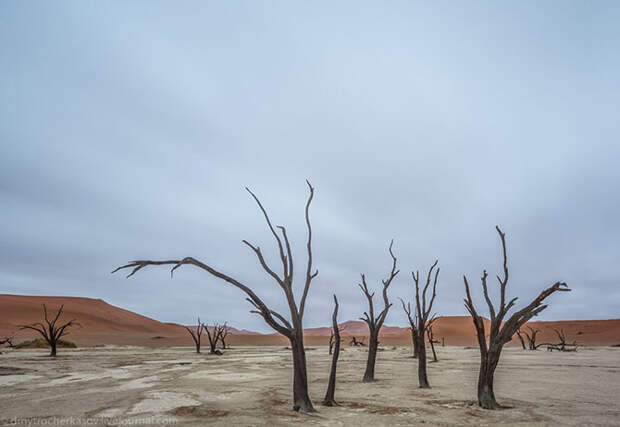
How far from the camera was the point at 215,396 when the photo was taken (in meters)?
9.18

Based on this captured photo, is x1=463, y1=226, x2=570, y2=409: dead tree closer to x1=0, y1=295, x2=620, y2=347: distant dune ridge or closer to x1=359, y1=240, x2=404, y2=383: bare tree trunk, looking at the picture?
x1=359, y1=240, x2=404, y2=383: bare tree trunk

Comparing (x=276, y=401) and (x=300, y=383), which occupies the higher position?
(x=300, y=383)

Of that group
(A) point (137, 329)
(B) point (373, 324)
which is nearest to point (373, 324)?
(B) point (373, 324)

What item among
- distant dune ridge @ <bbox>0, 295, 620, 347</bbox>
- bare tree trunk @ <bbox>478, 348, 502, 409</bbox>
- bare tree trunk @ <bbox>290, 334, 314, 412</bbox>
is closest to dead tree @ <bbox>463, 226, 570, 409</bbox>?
bare tree trunk @ <bbox>478, 348, 502, 409</bbox>

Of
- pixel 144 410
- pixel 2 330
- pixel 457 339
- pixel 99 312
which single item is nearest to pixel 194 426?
pixel 144 410

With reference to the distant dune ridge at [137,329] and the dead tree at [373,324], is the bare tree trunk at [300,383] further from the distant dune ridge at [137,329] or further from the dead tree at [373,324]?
the distant dune ridge at [137,329]

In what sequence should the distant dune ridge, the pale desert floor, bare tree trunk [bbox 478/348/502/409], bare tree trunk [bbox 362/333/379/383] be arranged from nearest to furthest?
the pale desert floor → bare tree trunk [bbox 478/348/502/409] → bare tree trunk [bbox 362/333/379/383] → the distant dune ridge

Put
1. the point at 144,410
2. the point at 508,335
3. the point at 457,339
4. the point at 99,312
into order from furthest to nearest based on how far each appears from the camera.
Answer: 1. the point at 99,312
2. the point at 457,339
3. the point at 508,335
4. the point at 144,410

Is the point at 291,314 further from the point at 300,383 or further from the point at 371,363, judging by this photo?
the point at 371,363

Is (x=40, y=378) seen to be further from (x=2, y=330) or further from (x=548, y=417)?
(x=2, y=330)

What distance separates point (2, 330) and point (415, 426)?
6730 cm

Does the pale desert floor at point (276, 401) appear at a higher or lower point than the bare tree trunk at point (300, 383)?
lower

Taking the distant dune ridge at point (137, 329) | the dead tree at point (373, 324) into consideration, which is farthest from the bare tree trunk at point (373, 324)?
the distant dune ridge at point (137, 329)

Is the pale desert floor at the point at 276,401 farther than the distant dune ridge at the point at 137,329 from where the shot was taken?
No
